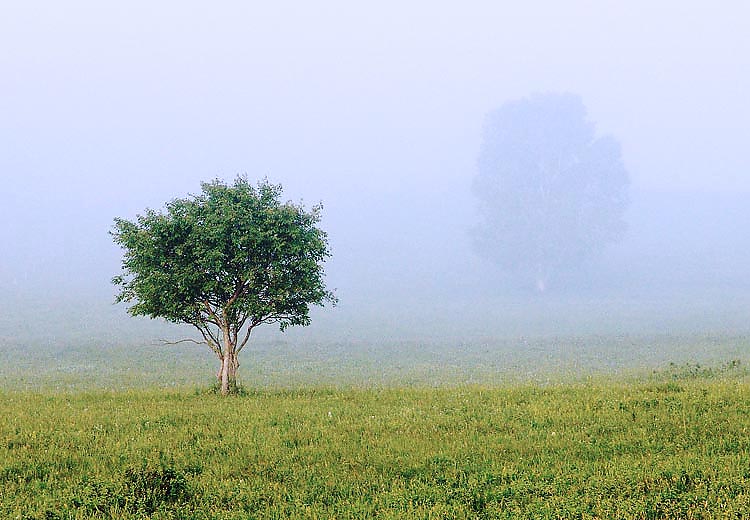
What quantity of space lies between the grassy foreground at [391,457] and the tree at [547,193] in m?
74.3

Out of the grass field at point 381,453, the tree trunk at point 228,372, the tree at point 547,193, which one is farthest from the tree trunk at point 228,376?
the tree at point 547,193

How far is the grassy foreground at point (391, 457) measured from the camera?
11.1m

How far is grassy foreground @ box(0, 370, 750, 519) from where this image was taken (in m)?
11.1

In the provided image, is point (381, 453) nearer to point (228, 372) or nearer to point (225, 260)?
point (228, 372)

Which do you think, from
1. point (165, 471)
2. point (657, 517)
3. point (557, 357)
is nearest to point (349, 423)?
point (165, 471)

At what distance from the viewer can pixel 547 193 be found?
315 feet

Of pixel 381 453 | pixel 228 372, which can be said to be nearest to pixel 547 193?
pixel 228 372

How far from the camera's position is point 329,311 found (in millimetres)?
95500

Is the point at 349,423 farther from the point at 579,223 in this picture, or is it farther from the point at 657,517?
the point at 579,223

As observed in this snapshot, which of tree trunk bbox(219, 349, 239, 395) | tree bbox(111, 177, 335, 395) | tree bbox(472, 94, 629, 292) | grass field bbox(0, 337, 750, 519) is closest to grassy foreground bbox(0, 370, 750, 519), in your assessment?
grass field bbox(0, 337, 750, 519)

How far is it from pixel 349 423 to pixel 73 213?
199m

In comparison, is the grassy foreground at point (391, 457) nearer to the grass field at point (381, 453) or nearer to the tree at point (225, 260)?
the grass field at point (381, 453)

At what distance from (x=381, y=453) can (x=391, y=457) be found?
0.48 metres

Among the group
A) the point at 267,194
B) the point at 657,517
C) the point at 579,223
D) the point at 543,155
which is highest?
the point at 543,155
